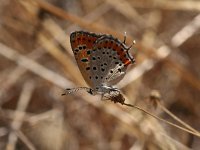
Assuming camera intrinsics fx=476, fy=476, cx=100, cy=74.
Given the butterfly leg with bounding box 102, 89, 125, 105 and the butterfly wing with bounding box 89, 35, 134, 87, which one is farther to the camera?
the butterfly wing with bounding box 89, 35, 134, 87

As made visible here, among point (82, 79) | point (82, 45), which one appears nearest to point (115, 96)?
point (82, 45)

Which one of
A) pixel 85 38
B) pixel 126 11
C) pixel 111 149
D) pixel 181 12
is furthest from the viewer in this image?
pixel 181 12

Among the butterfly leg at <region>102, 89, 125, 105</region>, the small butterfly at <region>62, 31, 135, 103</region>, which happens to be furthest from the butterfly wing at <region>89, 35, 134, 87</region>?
the butterfly leg at <region>102, 89, 125, 105</region>

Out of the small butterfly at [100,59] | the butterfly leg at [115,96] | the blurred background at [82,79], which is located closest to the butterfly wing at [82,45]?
the small butterfly at [100,59]

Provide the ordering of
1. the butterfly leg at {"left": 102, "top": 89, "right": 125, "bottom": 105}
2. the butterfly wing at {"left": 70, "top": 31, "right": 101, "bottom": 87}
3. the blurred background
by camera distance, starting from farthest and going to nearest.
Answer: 1. the blurred background
2. the butterfly wing at {"left": 70, "top": 31, "right": 101, "bottom": 87}
3. the butterfly leg at {"left": 102, "top": 89, "right": 125, "bottom": 105}

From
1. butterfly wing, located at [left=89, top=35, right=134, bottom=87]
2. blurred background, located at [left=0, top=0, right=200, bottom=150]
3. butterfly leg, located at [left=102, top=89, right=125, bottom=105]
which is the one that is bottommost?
butterfly leg, located at [left=102, top=89, right=125, bottom=105]

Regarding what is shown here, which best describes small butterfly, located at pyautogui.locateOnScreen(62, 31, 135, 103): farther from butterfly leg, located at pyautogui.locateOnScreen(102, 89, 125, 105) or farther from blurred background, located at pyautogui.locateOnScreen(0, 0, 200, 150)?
blurred background, located at pyautogui.locateOnScreen(0, 0, 200, 150)

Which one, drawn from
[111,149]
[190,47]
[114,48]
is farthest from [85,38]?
[190,47]

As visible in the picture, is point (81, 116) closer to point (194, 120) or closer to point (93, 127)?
point (93, 127)
